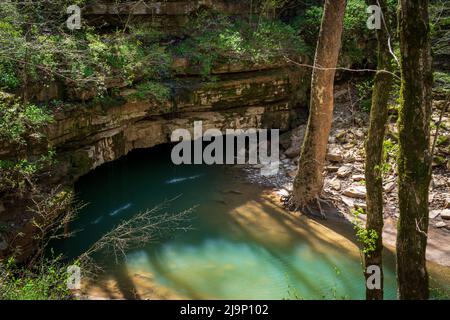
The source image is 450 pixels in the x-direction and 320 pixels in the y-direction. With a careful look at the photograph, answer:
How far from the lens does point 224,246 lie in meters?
8.95

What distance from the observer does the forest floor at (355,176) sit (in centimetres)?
918

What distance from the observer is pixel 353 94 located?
569 inches

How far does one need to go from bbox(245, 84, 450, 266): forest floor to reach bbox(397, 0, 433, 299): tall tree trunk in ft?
11.9

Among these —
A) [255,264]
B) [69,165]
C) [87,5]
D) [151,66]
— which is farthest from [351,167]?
[87,5]

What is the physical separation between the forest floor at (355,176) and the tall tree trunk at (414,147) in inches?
142

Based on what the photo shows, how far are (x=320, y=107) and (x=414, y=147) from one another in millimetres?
5435

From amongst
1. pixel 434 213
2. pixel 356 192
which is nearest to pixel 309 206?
pixel 356 192

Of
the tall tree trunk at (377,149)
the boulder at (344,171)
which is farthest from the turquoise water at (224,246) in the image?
the boulder at (344,171)

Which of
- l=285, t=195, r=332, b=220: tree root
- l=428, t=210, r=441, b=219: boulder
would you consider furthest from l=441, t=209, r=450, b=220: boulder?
l=285, t=195, r=332, b=220: tree root

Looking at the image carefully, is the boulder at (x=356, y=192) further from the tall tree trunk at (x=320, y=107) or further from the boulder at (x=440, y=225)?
the boulder at (x=440, y=225)

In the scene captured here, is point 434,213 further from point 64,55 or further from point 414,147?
point 64,55

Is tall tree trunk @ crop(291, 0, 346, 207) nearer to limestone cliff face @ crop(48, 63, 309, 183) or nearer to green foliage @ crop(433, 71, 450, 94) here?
green foliage @ crop(433, 71, 450, 94)

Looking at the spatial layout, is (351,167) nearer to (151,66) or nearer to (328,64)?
(328,64)
